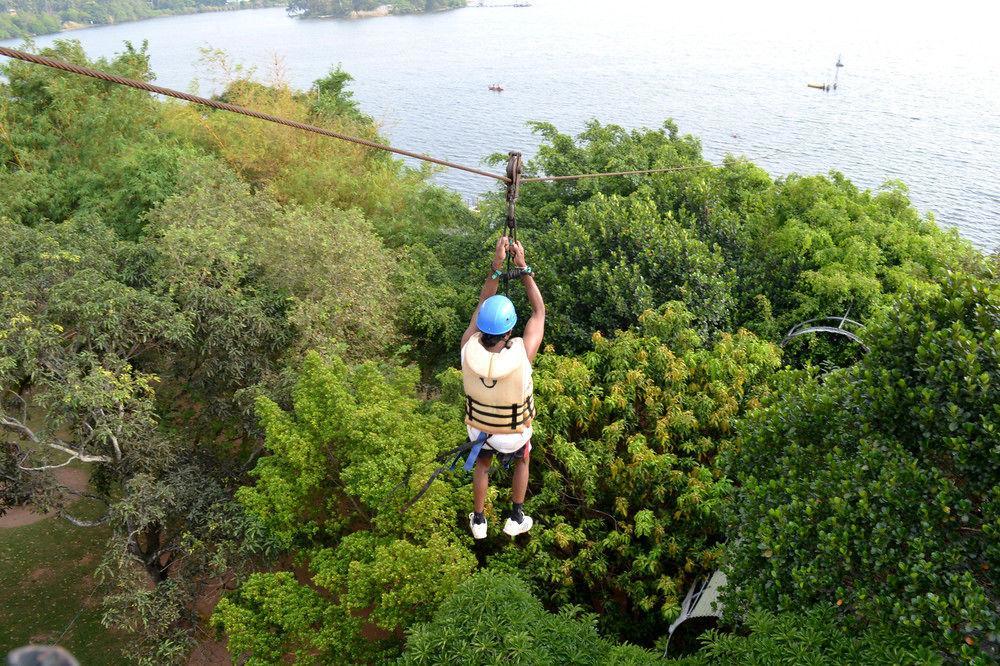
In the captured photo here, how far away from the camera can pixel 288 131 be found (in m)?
22.0

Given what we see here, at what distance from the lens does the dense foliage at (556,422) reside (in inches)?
233

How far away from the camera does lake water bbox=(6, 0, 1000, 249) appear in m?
35.0

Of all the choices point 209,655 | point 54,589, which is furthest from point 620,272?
point 54,589

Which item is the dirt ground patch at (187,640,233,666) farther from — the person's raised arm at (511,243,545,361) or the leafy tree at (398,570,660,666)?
the person's raised arm at (511,243,545,361)

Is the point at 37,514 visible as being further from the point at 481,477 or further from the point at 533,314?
the point at 533,314

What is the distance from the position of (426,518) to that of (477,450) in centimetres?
287

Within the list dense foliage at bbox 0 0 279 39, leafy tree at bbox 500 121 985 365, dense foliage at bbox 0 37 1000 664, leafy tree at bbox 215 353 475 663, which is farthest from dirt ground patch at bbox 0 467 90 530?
dense foliage at bbox 0 0 279 39

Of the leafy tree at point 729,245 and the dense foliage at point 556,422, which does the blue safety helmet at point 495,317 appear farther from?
the leafy tree at point 729,245

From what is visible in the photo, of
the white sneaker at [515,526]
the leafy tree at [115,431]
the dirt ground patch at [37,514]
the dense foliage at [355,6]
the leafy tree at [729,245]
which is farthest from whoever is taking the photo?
the dense foliage at [355,6]

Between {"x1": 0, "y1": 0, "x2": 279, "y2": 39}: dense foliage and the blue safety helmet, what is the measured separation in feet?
247

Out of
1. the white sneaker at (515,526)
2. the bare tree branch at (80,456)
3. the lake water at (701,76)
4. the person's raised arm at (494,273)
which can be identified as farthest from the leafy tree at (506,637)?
the lake water at (701,76)

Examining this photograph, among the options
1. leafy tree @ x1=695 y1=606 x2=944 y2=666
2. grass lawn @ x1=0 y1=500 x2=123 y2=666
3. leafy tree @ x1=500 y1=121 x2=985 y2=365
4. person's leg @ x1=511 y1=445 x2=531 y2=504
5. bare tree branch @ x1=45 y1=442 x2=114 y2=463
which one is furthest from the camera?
leafy tree @ x1=500 y1=121 x2=985 y2=365

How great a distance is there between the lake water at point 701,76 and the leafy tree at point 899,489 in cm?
2270

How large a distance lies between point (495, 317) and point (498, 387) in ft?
2.25
